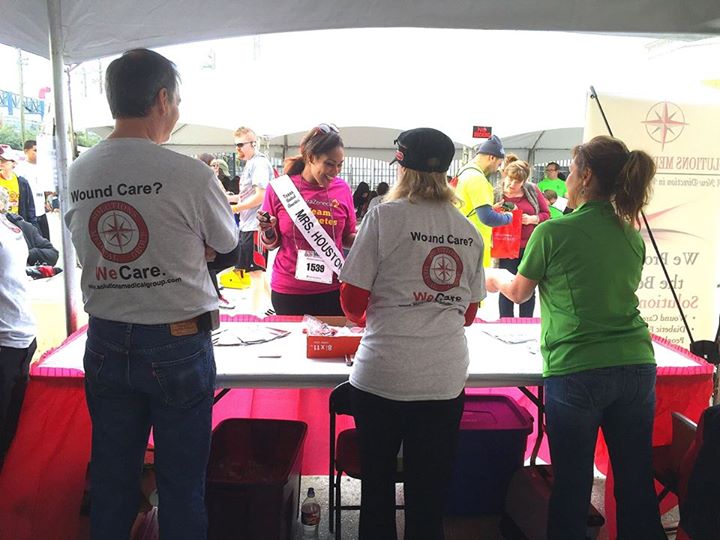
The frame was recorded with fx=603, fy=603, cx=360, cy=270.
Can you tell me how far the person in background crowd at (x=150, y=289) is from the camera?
1.39 meters

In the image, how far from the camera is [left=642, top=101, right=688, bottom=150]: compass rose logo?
9.49 ft

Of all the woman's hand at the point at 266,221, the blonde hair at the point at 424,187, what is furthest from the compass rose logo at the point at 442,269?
the woman's hand at the point at 266,221

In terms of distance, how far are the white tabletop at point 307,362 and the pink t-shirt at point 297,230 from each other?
0.80 ft

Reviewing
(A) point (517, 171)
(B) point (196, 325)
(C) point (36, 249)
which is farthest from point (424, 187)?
(A) point (517, 171)

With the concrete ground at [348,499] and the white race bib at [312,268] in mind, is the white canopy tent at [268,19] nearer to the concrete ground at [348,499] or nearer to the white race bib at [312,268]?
the concrete ground at [348,499]

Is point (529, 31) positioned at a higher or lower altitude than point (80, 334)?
higher

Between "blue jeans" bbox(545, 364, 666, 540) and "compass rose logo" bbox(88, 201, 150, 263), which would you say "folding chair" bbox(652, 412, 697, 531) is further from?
"compass rose logo" bbox(88, 201, 150, 263)

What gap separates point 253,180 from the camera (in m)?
5.05

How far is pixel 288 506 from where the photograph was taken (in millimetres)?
2027

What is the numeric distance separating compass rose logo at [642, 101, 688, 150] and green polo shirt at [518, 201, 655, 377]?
1.44 metres

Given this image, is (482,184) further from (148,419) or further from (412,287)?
(148,419)

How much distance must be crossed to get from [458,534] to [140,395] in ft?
4.64

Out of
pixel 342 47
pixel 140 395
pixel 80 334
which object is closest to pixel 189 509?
pixel 140 395

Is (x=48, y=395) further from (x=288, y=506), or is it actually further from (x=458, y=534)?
(x=458, y=534)
